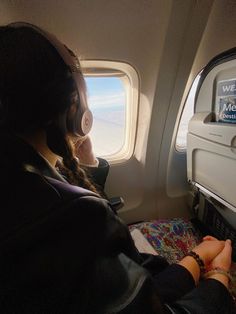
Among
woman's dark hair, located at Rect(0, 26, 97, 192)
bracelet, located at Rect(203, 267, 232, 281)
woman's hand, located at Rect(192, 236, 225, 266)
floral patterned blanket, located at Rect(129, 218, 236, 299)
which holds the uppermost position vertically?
woman's dark hair, located at Rect(0, 26, 97, 192)

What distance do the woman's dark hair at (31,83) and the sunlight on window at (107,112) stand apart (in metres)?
1.18

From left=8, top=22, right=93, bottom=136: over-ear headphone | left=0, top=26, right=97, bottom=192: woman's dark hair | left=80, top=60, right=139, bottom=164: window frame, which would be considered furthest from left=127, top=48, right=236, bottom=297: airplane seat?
left=0, top=26, right=97, bottom=192: woman's dark hair

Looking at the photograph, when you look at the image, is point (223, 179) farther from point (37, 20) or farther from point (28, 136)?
point (37, 20)

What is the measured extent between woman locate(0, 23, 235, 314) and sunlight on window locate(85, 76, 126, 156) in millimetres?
1181

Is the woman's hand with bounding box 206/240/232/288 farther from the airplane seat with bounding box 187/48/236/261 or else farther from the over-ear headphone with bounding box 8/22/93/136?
the over-ear headphone with bounding box 8/22/93/136

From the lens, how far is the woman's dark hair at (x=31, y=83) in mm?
535

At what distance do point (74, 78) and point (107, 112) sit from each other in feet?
4.77

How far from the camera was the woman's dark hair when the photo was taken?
0.53 m

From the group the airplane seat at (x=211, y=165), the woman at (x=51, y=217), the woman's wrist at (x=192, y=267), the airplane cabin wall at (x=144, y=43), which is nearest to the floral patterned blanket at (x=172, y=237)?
the airplane seat at (x=211, y=165)

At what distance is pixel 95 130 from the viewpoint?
2.17 m

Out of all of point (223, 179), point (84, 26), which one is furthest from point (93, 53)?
point (223, 179)

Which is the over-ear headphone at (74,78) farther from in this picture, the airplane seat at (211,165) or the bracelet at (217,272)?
the airplane seat at (211,165)

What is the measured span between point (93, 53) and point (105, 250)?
49.8 inches

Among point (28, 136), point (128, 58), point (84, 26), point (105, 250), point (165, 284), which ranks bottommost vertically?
point (165, 284)
